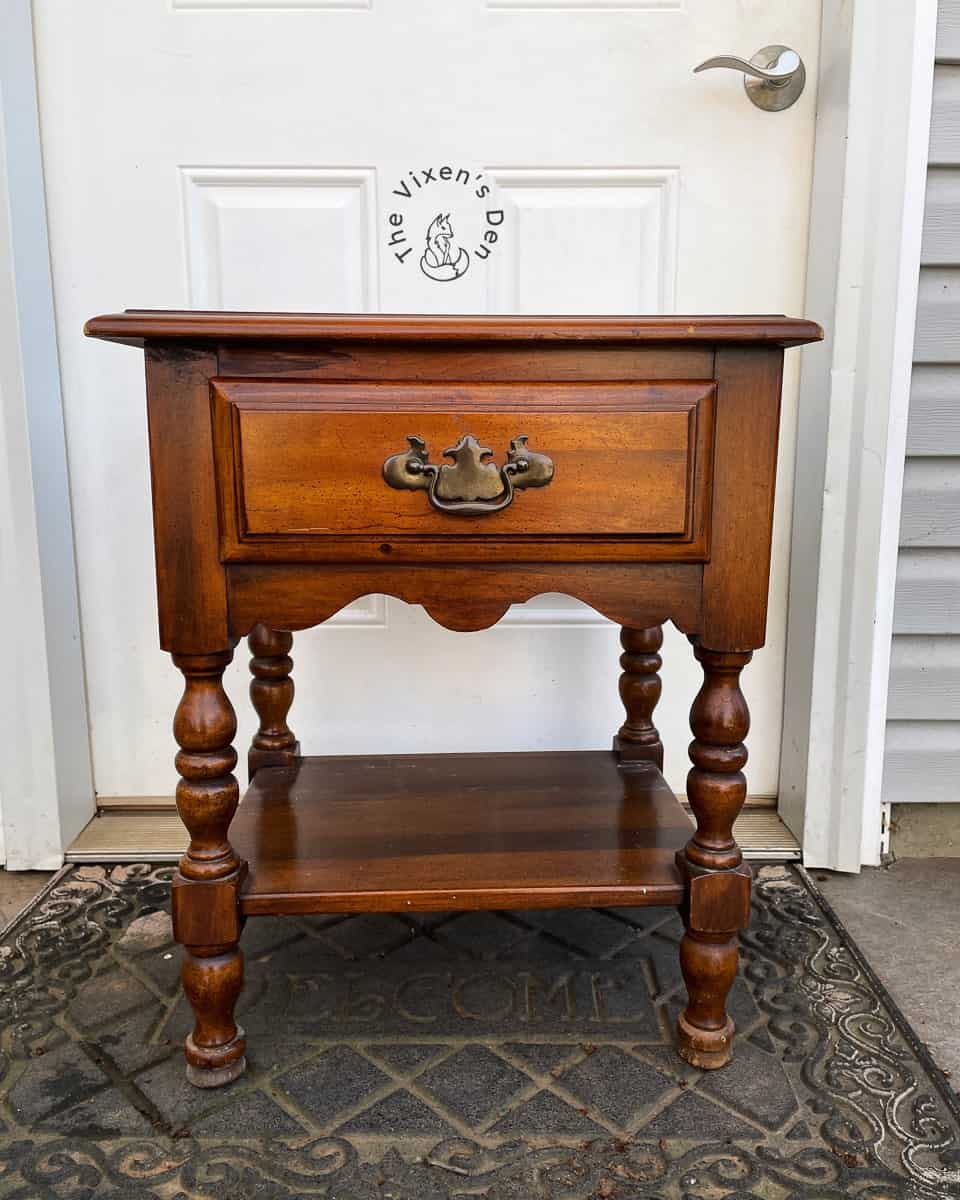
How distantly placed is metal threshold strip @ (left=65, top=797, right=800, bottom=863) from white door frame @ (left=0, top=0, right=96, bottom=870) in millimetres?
44

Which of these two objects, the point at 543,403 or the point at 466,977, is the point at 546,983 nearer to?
the point at 466,977

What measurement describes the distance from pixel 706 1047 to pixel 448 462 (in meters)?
0.75

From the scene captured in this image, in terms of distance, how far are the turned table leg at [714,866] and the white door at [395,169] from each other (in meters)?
0.69

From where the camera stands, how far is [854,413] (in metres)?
1.54

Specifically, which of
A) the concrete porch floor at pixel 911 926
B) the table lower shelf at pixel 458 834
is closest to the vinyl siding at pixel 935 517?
the concrete porch floor at pixel 911 926

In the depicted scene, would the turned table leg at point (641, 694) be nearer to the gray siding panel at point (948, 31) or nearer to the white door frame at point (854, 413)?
the white door frame at point (854, 413)

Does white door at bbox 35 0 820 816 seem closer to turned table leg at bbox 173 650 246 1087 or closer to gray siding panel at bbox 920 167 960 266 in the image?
gray siding panel at bbox 920 167 960 266

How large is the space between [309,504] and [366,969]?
0.69 meters

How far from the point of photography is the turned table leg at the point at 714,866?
1103 mm

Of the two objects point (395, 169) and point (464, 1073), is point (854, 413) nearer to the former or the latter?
point (395, 169)

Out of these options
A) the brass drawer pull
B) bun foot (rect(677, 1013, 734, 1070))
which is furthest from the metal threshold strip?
the brass drawer pull

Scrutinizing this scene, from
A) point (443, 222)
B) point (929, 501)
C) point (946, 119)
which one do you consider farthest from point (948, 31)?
point (443, 222)

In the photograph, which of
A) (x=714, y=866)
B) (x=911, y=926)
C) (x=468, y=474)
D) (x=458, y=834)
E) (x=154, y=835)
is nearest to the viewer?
(x=468, y=474)

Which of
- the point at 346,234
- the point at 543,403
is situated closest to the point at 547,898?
the point at 543,403
